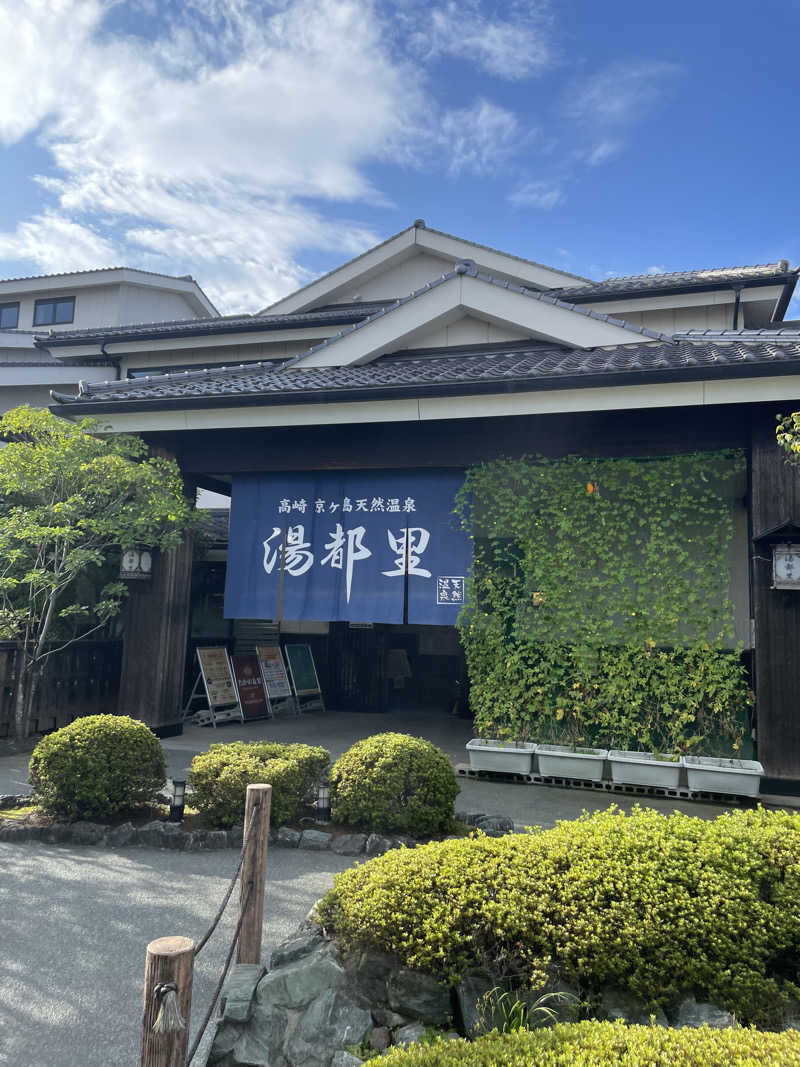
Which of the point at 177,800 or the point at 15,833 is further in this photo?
the point at 177,800

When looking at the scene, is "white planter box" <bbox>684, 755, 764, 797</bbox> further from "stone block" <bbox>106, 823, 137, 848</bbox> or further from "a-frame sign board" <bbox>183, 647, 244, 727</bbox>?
"a-frame sign board" <bbox>183, 647, 244, 727</bbox>

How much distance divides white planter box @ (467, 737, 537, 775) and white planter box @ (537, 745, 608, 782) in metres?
0.16

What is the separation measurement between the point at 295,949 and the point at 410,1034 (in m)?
0.78

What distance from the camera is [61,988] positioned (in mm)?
3693

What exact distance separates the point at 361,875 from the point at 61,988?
1737 millimetres

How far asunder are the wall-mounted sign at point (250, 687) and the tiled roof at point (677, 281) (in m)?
9.37

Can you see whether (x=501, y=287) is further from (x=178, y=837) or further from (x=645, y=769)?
(x=178, y=837)

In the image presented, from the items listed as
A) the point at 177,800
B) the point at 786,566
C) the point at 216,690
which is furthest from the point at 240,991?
the point at 216,690

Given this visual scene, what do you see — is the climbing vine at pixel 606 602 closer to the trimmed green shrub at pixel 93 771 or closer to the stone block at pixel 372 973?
the trimmed green shrub at pixel 93 771

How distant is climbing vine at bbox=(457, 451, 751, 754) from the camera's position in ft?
25.5

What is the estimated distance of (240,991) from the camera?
3.35 m

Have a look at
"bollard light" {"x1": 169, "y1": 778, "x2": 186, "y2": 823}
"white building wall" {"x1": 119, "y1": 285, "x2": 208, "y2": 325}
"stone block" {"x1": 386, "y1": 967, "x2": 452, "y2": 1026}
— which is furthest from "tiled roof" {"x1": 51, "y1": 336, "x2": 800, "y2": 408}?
"white building wall" {"x1": 119, "y1": 285, "x2": 208, "y2": 325}

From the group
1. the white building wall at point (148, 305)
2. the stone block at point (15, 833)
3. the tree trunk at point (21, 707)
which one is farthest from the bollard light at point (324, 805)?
the white building wall at point (148, 305)

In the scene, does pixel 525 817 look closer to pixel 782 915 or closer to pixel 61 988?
pixel 782 915
